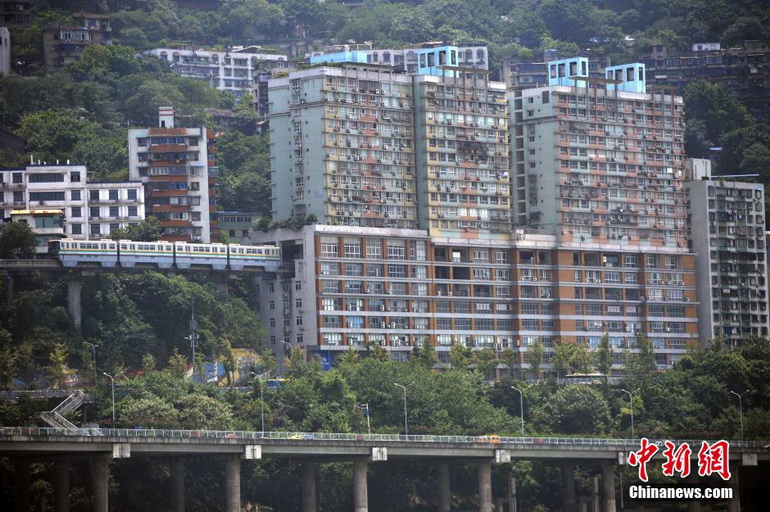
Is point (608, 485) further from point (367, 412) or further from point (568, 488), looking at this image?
point (367, 412)

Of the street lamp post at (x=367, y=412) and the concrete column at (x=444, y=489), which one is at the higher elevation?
the street lamp post at (x=367, y=412)

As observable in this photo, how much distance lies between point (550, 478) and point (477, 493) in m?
7.80

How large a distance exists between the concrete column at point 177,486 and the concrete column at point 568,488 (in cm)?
4034

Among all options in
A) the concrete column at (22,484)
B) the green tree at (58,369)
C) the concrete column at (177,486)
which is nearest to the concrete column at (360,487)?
the concrete column at (177,486)

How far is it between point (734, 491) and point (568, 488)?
1639cm

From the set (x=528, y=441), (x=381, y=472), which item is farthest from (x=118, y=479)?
(x=528, y=441)

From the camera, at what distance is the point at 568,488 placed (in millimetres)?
192875

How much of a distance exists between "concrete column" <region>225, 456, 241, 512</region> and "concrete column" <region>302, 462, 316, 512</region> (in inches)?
367

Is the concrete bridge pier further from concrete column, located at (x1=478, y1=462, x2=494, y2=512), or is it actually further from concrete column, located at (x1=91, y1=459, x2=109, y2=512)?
concrete column, located at (x1=91, y1=459, x2=109, y2=512)

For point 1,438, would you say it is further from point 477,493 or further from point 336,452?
point 477,493

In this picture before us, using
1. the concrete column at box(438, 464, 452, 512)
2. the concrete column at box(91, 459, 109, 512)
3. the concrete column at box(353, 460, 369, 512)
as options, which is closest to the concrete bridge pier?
the concrete column at box(438, 464, 452, 512)

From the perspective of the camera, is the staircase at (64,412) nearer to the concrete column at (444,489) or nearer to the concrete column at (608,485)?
the concrete column at (444,489)

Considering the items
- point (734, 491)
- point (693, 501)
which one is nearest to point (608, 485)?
point (693, 501)

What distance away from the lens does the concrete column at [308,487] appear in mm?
178625
